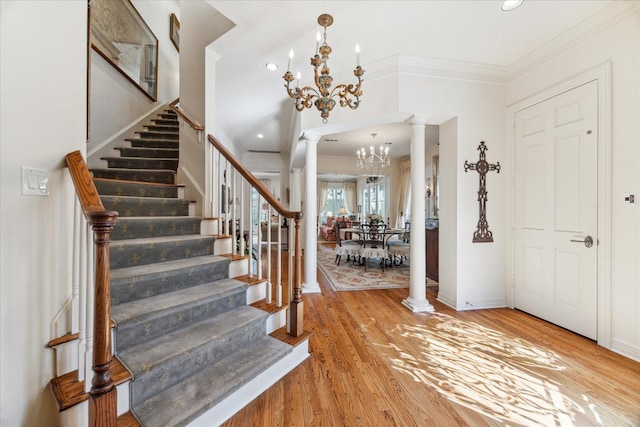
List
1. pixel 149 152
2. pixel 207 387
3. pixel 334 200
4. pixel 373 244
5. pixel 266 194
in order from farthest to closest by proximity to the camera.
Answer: pixel 334 200 < pixel 373 244 < pixel 149 152 < pixel 266 194 < pixel 207 387

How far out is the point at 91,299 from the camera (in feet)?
3.62

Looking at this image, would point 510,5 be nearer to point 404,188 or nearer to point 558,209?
point 558,209

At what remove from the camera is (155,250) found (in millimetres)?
2109

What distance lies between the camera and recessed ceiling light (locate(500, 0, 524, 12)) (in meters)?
2.07

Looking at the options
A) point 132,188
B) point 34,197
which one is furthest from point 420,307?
point 132,188

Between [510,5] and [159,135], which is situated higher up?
[510,5]

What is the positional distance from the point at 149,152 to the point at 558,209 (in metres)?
4.96

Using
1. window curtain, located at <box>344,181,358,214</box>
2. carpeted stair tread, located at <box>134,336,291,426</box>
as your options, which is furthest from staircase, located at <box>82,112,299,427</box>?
window curtain, located at <box>344,181,358,214</box>

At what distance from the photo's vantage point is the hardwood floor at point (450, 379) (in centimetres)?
149

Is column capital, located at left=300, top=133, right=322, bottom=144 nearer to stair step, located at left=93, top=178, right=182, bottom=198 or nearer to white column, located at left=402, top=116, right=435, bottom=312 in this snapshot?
white column, located at left=402, top=116, right=435, bottom=312

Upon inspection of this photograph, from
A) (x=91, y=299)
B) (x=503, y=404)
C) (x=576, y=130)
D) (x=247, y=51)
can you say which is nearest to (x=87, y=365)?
(x=91, y=299)

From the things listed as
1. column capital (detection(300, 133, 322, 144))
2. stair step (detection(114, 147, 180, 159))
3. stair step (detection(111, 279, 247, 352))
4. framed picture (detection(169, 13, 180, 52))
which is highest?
framed picture (detection(169, 13, 180, 52))

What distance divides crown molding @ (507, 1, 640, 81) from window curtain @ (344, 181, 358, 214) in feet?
29.6

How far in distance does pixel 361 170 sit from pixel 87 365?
24.1 feet
